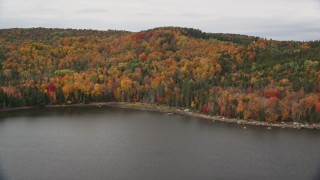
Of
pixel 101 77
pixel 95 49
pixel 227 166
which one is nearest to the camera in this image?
pixel 227 166

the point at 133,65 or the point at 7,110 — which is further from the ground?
the point at 133,65

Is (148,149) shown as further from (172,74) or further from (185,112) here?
(172,74)

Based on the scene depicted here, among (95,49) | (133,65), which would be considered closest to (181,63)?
(133,65)

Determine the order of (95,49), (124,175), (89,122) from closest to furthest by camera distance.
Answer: (124,175)
(89,122)
(95,49)

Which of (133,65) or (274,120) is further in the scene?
(133,65)

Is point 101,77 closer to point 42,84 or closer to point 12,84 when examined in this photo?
point 42,84

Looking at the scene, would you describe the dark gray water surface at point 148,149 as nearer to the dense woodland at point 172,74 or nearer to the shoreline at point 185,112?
the shoreline at point 185,112
